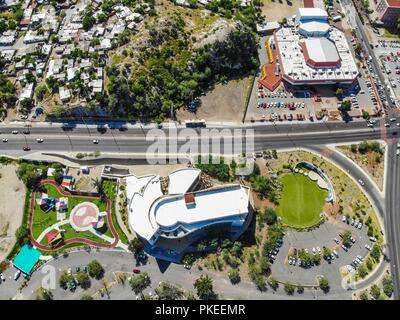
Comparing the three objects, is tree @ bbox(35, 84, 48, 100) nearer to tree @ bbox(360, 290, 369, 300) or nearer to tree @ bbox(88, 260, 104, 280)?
tree @ bbox(88, 260, 104, 280)

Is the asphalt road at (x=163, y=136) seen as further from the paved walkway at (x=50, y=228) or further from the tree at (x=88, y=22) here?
the tree at (x=88, y=22)

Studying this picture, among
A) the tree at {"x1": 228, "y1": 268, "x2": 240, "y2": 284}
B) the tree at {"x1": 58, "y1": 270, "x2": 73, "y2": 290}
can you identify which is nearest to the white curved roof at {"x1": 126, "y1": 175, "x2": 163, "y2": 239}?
the tree at {"x1": 58, "y1": 270, "x2": 73, "y2": 290}

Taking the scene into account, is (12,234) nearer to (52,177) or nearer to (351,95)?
(52,177)

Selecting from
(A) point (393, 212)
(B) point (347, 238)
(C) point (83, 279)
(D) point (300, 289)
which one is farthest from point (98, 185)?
(A) point (393, 212)

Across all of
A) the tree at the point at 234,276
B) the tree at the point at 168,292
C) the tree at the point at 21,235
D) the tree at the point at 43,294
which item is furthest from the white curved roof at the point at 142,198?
the tree at the point at 21,235

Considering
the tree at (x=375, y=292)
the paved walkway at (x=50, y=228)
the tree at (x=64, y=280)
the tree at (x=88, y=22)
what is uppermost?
the tree at (x=88, y=22)

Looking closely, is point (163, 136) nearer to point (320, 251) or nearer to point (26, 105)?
point (26, 105)
